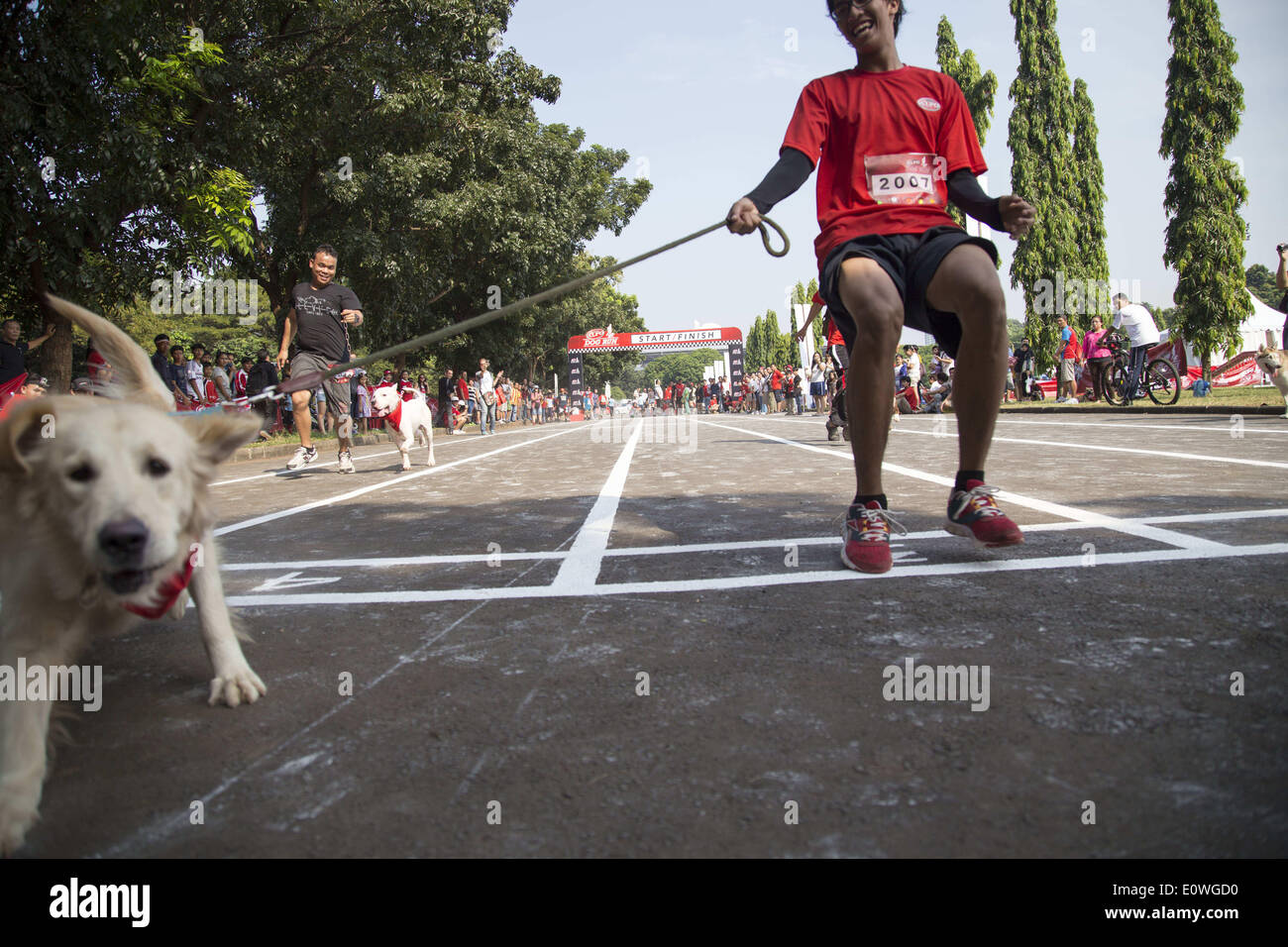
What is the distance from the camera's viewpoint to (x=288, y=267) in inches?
810

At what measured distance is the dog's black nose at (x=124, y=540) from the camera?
6.21ft

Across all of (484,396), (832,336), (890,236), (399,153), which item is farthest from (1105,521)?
(484,396)

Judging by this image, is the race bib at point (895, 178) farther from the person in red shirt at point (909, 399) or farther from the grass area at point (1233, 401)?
the person in red shirt at point (909, 399)

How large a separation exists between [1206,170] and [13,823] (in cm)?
2541

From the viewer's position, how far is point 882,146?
149 inches

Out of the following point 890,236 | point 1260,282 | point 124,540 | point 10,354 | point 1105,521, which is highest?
point 1260,282

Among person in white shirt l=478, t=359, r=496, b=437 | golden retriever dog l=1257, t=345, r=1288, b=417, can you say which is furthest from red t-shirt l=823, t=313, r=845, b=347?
person in white shirt l=478, t=359, r=496, b=437

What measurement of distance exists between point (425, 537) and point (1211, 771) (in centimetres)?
395

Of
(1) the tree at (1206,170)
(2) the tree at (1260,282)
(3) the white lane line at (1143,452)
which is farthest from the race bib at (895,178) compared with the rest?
(2) the tree at (1260,282)

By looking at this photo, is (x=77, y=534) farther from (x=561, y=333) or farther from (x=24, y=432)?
(x=561, y=333)

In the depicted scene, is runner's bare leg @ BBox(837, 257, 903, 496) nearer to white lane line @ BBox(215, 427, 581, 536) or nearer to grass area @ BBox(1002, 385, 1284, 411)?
white lane line @ BBox(215, 427, 581, 536)

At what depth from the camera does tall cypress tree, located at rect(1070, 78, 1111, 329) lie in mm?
28797

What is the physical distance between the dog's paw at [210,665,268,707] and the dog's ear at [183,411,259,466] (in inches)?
21.8
